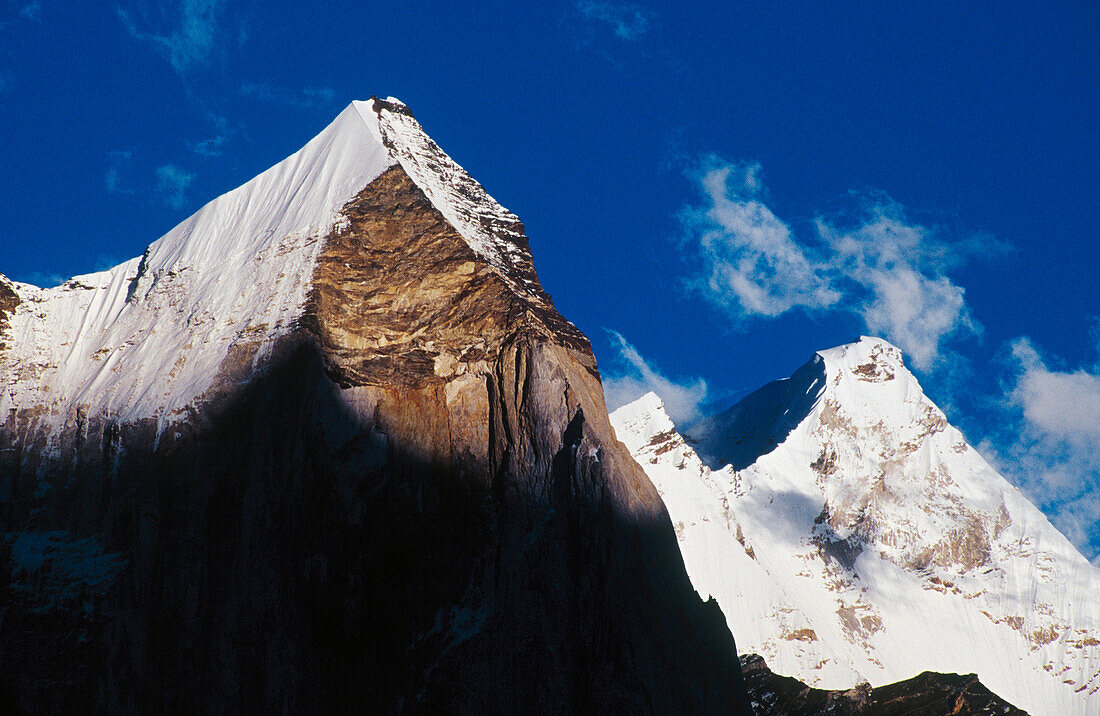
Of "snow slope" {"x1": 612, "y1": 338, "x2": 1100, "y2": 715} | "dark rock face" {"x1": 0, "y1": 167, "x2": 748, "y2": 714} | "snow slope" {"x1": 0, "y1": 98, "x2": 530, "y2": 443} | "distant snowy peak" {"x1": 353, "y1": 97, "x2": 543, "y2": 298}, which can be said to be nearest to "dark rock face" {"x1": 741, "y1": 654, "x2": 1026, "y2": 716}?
"snow slope" {"x1": 612, "y1": 338, "x2": 1100, "y2": 715}

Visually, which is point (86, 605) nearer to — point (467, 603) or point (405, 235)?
point (467, 603)

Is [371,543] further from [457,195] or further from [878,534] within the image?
[878,534]

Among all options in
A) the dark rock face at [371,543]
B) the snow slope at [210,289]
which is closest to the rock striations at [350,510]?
the dark rock face at [371,543]

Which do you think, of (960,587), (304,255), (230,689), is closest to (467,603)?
(230,689)

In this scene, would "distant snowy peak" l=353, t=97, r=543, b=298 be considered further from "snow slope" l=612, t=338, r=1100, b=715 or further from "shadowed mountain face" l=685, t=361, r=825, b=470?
"shadowed mountain face" l=685, t=361, r=825, b=470

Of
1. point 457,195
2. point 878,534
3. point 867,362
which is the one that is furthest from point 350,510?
point 867,362

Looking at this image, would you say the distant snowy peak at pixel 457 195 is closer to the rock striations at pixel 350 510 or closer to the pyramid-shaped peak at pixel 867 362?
the rock striations at pixel 350 510

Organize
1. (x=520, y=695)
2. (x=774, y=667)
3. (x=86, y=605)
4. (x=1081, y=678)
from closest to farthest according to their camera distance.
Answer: (x=520, y=695)
(x=86, y=605)
(x=774, y=667)
(x=1081, y=678)
